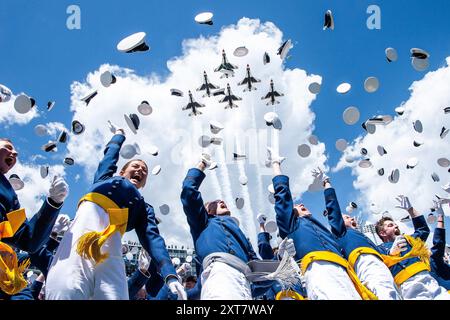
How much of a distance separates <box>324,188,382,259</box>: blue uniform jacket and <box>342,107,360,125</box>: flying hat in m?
4.88

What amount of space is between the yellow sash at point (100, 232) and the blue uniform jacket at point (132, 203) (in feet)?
0.30

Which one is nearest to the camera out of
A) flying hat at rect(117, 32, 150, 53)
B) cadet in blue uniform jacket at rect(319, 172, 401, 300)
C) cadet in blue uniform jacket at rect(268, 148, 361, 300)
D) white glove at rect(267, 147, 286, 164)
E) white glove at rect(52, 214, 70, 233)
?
cadet in blue uniform jacket at rect(268, 148, 361, 300)

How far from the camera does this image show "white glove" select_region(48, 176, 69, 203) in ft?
14.6

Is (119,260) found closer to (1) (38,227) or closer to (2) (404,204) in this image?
(1) (38,227)

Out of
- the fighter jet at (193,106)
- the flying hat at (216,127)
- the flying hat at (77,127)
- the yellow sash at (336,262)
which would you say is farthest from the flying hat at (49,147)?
the fighter jet at (193,106)

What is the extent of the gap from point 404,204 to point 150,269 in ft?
19.1

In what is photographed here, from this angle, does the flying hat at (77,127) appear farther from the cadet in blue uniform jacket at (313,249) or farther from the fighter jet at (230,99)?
the fighter jet at (230,99)

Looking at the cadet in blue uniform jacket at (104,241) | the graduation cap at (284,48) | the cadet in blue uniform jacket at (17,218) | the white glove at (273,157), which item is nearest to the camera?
the cadet in blue uniform jacket at (104,241)

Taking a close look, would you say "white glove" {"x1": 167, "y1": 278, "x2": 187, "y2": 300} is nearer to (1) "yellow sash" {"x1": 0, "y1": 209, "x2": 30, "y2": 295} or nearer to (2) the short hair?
(1) "yellow sash" {"x1": 0, "y1": 209, "x2": 30, "y2": 295}

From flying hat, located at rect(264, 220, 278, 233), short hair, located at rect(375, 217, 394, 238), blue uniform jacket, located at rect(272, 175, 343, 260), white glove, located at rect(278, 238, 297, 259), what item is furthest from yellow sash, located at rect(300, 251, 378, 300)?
flying hat, located at rect(264, 220, 278, 233)

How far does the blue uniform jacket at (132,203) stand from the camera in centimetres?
439
